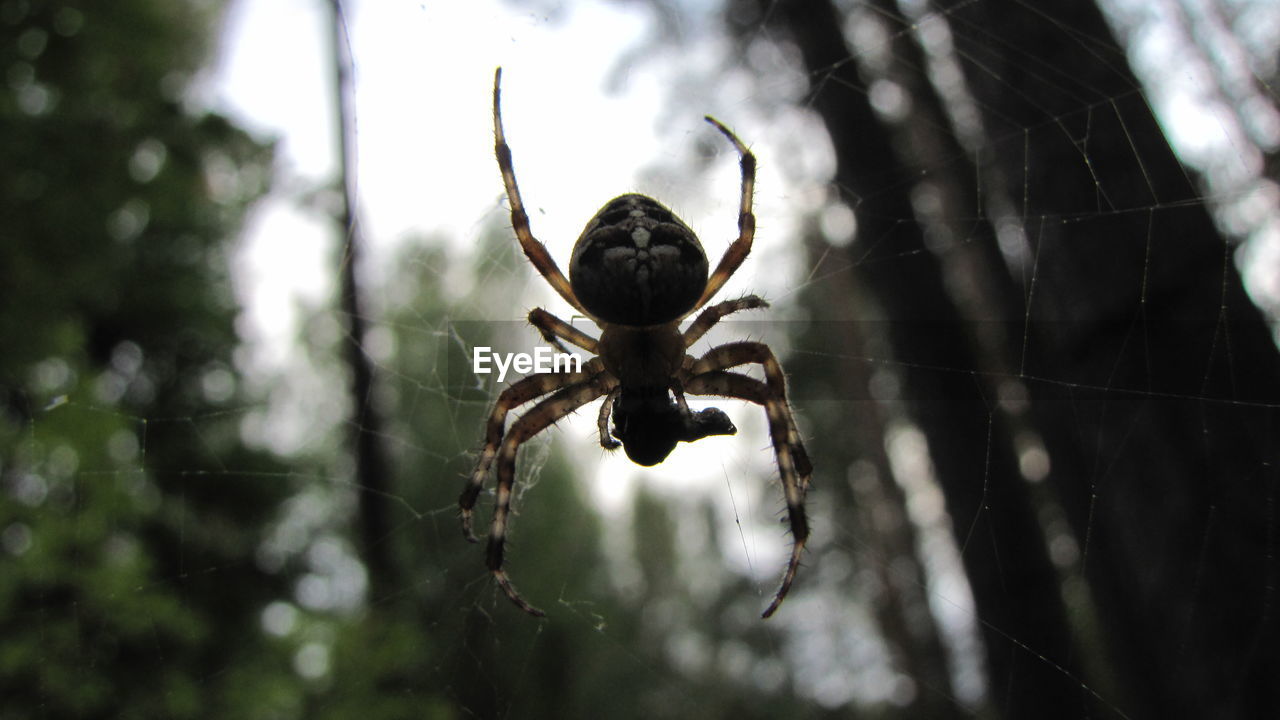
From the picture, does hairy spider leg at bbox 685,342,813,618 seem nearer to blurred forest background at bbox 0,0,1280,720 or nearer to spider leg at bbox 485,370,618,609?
blurred forest background at bbox 0,0,1280,720

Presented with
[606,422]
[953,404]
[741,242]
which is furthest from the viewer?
[953,404]

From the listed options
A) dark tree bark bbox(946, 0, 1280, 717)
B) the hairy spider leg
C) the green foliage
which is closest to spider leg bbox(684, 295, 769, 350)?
the hairy spider leg

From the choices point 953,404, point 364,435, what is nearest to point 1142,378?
point 953,404

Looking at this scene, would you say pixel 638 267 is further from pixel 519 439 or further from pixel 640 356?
pixel 519 439

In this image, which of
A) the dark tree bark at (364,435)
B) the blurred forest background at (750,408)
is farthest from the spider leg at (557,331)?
the dark tree bark at (364,435)

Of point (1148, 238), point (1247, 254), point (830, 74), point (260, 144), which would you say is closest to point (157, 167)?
point (260, 144)

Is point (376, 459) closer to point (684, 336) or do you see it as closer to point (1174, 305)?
point (684, 336)

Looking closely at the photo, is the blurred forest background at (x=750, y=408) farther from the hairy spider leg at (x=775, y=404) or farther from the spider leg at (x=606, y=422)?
the spider leg at (x=606, y=422)
